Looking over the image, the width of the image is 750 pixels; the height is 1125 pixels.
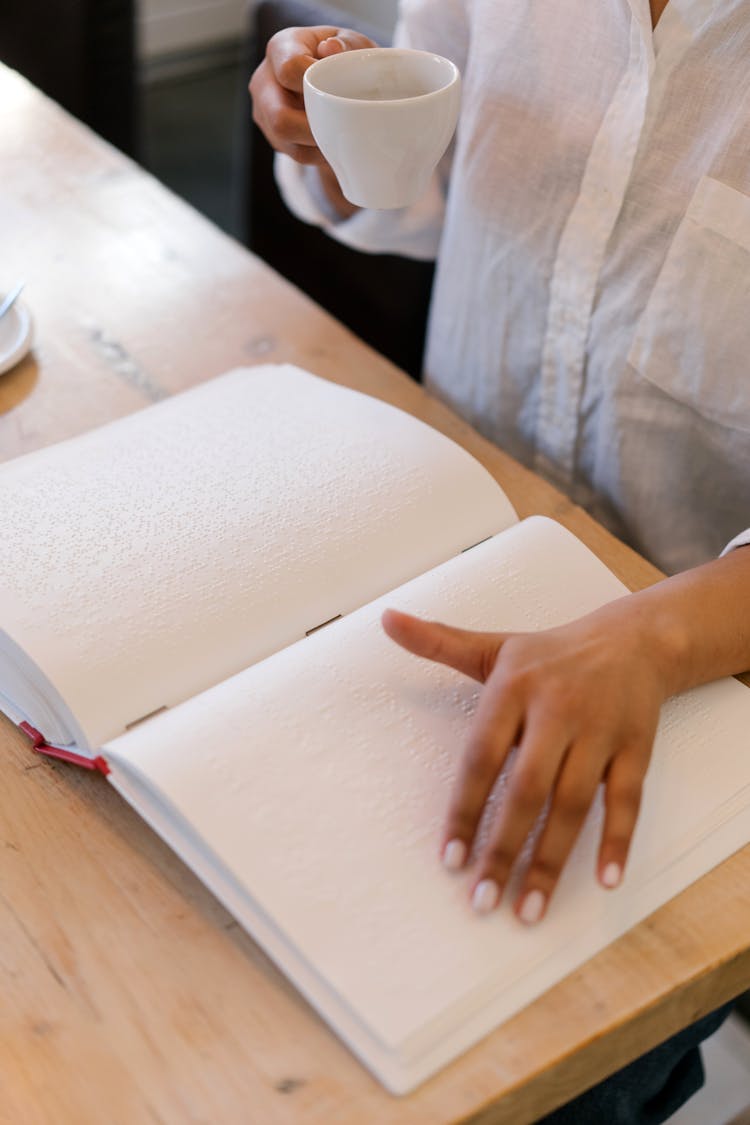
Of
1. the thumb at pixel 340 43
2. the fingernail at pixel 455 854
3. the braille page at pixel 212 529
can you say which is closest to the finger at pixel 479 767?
the fingernail at pixel 455 854

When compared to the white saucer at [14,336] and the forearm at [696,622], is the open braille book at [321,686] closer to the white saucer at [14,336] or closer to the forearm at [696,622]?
the forearm at [696,622]

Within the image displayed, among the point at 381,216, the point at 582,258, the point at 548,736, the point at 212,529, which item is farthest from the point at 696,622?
the point at 381,216

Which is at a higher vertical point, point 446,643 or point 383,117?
point 383,117

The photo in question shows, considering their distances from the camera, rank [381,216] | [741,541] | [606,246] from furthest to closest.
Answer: [381,216] → [606,246] → [741,541]

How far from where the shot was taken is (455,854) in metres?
0.49

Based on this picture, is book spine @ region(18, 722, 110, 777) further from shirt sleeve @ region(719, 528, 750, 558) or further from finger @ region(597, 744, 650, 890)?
shirt sleeve @ region(719, 528, 750, 558)

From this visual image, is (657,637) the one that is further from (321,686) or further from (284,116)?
(284,116)

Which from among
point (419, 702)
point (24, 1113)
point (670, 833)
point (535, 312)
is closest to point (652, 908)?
point (670, 833)

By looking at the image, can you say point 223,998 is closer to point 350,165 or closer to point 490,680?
point 490,680

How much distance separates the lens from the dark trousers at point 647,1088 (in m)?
0.74

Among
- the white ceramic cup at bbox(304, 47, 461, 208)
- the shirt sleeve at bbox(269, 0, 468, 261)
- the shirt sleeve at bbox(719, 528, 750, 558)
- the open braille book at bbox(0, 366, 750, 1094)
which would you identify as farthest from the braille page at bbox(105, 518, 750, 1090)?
the shirt sleeve at bbox(269, 0, 468, 261)

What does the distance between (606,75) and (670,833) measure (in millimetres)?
547

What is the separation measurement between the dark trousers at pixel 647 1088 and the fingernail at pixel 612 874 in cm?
29

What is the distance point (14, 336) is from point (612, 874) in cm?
61
